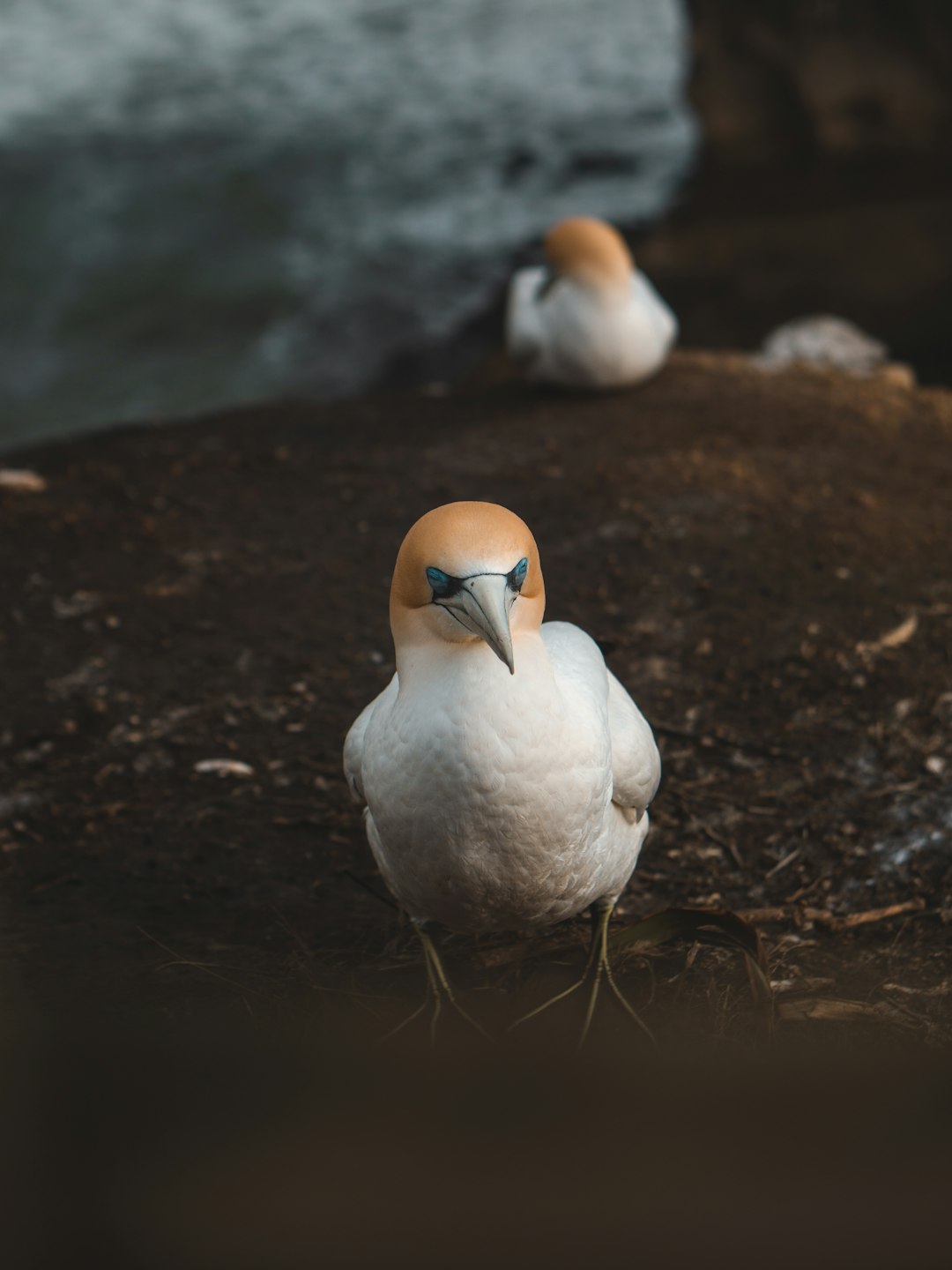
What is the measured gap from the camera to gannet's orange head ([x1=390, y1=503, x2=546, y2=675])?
221cm

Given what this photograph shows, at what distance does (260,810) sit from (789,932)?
1.39 m

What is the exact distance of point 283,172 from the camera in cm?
1452

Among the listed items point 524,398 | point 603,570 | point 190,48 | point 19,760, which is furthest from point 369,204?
point 19,760

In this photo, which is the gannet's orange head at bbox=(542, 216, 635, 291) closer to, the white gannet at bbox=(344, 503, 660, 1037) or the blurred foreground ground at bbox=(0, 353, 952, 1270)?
the blurred foreground ground at bbox=(0, 353, 952, 1270)

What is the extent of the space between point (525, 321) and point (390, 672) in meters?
2.97

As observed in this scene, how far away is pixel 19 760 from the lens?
3.73m

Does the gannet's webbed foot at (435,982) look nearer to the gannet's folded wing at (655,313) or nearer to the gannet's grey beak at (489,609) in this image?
the gannet's grey beak at (489,609)

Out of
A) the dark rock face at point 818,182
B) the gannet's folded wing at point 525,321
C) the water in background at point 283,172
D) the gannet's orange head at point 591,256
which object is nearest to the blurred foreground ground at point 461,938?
the gannet's folded wing at point 525,321

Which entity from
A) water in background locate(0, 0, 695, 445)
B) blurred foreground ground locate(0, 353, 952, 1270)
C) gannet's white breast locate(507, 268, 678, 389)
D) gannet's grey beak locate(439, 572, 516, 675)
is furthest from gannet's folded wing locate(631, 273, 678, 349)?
water in background locate(0, 0, 695, 445)

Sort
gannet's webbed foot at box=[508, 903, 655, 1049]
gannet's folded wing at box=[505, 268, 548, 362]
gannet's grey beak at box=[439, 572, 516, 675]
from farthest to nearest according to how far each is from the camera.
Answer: gannet's folded wing at box=[505, 268, 548, 362] < gannet's webbed foot at box=[508, 903, 655, 1049] < gannet's grey beak at box=[439, 572, 516, 675]

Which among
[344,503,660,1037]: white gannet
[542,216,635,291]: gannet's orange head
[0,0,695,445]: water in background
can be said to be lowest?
[0,0,695,445]: water in background

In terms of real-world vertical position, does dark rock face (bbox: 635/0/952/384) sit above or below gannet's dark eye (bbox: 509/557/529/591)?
below

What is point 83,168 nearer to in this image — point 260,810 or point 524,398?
point 524,398

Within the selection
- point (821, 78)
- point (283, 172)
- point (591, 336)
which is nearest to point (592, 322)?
point (591, 336)
